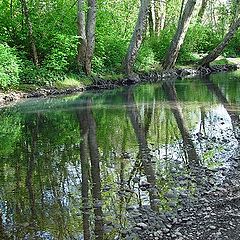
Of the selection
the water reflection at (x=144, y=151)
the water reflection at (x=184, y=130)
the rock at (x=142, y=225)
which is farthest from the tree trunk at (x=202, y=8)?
the rock at (x=142, y=225)

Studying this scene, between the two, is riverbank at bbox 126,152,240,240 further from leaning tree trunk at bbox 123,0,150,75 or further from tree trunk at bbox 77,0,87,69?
leaning tree trunk at bbox 123,0,150,75

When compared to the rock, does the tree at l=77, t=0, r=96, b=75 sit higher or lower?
higher

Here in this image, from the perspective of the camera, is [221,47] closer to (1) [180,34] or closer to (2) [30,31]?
(1) [180,34]

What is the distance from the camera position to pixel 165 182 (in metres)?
7.71

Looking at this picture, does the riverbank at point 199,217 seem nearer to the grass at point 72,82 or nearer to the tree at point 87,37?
the grass at point 72,82

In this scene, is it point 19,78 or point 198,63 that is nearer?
point 19,78

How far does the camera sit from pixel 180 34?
29469 mm

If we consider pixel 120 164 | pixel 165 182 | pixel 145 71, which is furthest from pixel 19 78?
pixel 165 182

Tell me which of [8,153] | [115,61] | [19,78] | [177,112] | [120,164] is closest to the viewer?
[120,164]

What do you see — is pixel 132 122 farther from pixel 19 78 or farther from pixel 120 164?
pixel 19 78

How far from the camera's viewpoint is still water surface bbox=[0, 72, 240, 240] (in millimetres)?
6211

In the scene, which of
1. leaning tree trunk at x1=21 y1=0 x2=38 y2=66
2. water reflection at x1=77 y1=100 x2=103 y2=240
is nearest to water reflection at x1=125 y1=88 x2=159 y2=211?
water reflection at x1=77 y1=100 x2=103 y2=240

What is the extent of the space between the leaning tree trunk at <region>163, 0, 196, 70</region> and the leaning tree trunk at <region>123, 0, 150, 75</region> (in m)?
3.97

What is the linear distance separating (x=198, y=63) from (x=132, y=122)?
75.7ft
